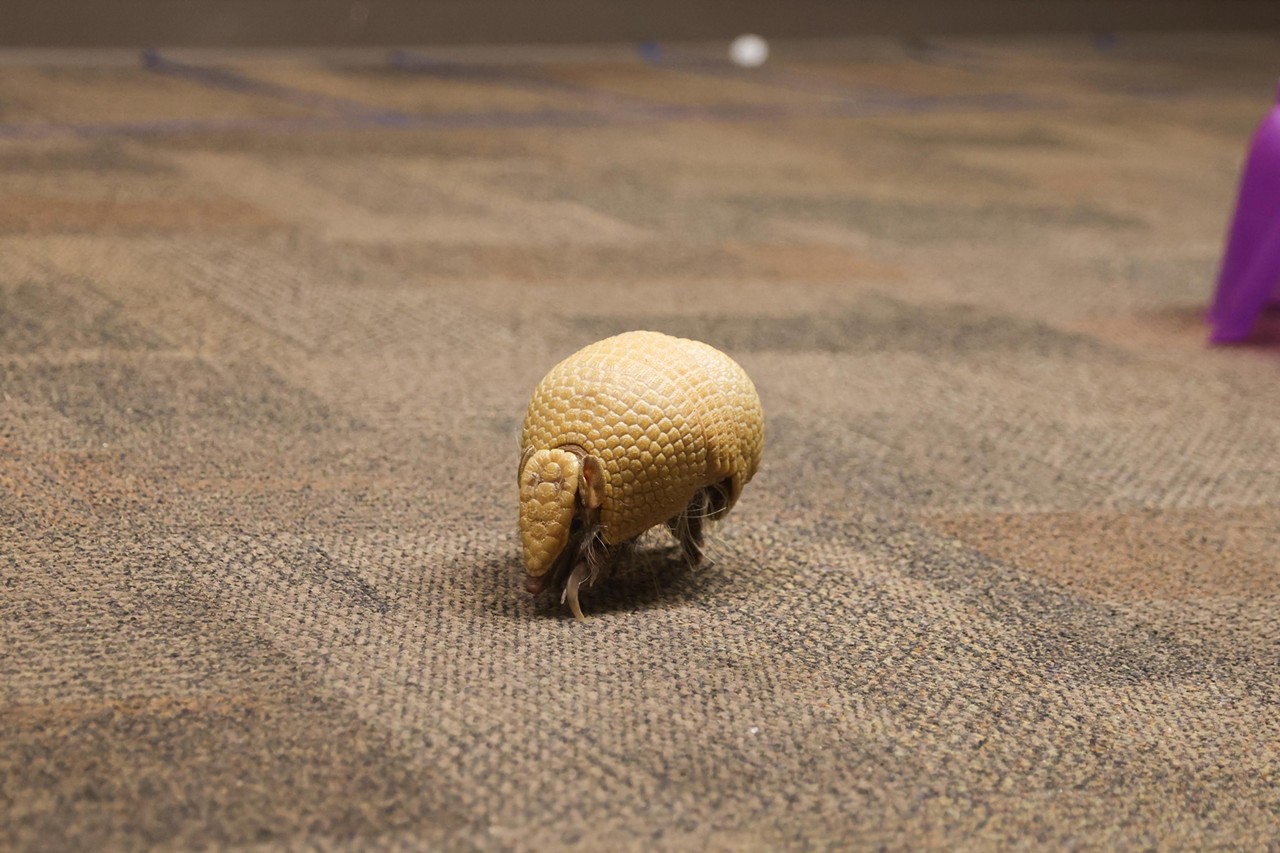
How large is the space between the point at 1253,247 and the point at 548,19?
12.7 ft

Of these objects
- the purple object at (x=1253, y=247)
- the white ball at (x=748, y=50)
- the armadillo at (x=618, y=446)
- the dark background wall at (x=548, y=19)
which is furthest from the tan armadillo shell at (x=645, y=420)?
the white ball at (x=748, y=50)

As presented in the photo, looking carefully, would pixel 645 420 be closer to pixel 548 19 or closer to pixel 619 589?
pixel 619 589

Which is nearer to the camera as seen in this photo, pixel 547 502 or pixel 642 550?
pixel 547 502

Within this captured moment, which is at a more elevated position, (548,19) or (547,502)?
(548,19)

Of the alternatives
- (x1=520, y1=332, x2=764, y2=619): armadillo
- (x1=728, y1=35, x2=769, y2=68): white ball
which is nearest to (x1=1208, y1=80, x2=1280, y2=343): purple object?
(x1=520, y1=332, x2=764, y2=619): armadillo

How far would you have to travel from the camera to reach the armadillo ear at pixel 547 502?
4.54 feet

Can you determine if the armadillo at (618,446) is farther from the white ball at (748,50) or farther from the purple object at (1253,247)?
the white ball at (748,50)

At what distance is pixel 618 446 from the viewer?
4.55ft

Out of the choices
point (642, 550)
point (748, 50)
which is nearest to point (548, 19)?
point (748, 50)

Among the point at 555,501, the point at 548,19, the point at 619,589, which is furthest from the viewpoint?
the point at 548,19

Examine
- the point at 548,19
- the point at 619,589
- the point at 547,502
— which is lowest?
the point at 619,589

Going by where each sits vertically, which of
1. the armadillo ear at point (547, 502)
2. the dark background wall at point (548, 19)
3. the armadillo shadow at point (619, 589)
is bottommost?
the armadillo shadow at point (619, 589)

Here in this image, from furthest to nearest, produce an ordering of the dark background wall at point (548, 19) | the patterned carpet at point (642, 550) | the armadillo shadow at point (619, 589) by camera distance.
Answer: the dark background wall at point (548, 19) < the armadillo shadow at point (619, 589) < the patterned carpet at point (642, 550)

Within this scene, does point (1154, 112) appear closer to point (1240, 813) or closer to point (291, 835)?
point (1240, 813)
